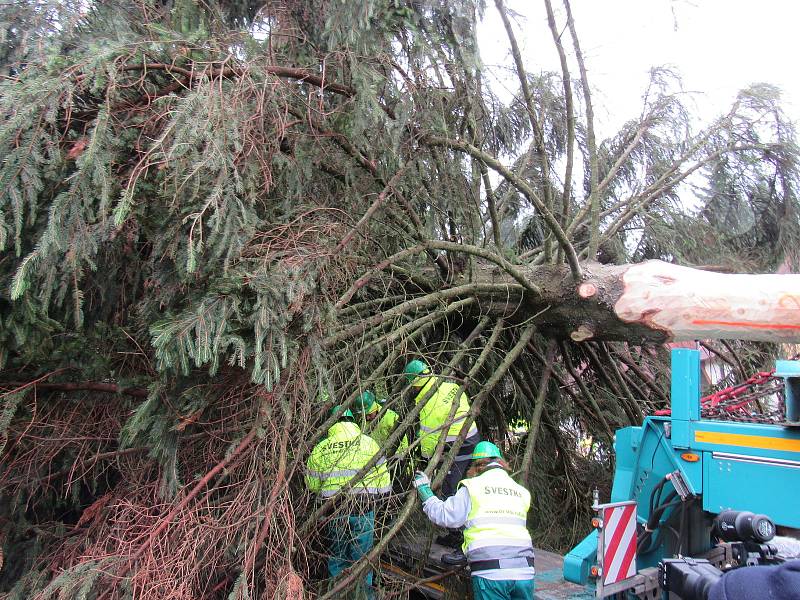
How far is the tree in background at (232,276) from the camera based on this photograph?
9.11 ft

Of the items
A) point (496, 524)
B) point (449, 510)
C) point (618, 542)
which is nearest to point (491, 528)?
point (496, 524)

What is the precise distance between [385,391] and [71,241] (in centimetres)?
211

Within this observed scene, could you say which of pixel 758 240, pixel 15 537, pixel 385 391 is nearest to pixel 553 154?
pixel 758 240

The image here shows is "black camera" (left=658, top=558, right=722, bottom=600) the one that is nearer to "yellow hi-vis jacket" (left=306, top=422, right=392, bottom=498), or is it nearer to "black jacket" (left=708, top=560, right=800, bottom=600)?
"black jacket" (left=708, top=560, right=800, bottom=600)

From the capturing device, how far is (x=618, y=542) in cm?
347

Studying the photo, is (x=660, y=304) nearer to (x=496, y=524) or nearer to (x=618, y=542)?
(x=618, y=542)

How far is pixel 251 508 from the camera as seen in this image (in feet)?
9.87

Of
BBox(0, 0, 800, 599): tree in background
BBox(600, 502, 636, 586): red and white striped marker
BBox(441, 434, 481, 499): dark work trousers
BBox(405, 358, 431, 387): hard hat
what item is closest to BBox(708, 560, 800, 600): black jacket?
BBox(600, 502, 636, 586): red and white striped marker

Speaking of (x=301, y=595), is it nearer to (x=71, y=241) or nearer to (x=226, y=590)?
(x=226, y=590)

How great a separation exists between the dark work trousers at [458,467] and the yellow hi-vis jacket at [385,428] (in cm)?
76

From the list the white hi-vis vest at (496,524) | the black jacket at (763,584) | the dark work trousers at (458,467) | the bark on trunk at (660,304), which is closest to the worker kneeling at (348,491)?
the white hi-vis vest at (496,524)

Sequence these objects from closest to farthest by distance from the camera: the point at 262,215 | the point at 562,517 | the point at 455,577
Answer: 1. the point at 262,215
2. the point at 455,577
3. the point at 562,517

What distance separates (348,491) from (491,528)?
81 centimetres

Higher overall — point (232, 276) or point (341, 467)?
point (232, 276)
